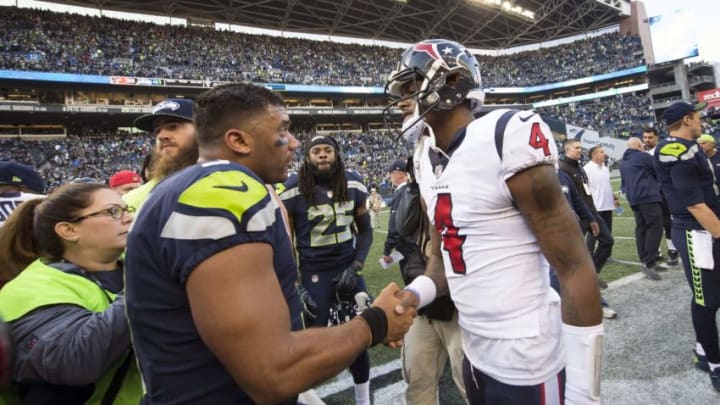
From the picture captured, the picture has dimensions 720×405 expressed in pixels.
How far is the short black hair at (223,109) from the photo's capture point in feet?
4.36

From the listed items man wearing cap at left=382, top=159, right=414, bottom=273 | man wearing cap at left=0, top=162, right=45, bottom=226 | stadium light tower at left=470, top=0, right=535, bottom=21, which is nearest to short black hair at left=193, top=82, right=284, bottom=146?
man wearing cap at left=382, top=159, right=414, bottom=273

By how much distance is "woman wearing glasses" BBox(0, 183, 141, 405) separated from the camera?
4.51 feet

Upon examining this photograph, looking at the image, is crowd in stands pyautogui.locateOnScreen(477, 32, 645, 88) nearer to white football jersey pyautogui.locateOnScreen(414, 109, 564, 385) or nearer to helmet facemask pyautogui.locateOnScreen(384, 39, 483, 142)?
helmet facemask pyautogui.locateOnScreen(384, 39, 483, 142)

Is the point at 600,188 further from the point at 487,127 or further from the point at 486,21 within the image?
the point at 486,21

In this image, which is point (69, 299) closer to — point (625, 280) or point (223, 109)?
point (223, 109)

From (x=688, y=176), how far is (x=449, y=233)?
2546mm

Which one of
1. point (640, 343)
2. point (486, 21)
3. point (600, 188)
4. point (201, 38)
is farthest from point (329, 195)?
point (486, 21)

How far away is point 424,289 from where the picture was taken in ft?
5.86

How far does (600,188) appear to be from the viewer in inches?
247

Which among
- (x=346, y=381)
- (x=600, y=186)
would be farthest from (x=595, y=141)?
(x=346, y=381)

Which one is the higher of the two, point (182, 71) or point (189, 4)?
point (189, 4)

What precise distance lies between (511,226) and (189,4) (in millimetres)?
37272

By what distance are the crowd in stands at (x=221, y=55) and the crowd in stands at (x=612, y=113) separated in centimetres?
340

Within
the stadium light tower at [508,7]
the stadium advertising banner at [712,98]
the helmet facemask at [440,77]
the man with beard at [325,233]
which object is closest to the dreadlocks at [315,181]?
the man with beard at [325,233]
